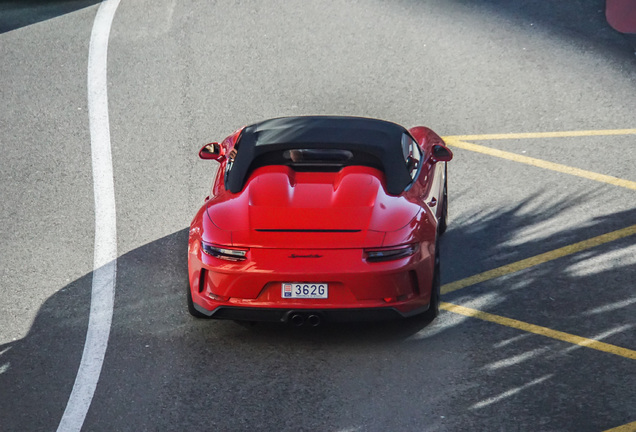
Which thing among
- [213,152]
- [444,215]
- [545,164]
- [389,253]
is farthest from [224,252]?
[545,164]

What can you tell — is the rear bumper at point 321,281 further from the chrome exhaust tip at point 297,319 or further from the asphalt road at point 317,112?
the asphalt road at point 317,112

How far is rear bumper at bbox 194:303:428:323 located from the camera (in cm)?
767

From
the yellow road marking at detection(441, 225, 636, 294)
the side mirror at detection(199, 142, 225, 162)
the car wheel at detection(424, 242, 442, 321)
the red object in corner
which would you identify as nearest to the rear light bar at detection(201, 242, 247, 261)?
the car wheel at detection(424, 242, 442, 321)

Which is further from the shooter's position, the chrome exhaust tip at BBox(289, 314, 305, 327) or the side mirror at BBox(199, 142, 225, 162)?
the side mirror at BBox(199, 142, 225, 162)

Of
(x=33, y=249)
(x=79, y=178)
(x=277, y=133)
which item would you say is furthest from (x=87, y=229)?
(x=277, y=133)

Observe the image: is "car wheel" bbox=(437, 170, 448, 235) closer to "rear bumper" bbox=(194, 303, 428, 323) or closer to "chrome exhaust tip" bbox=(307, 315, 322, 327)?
"rear bumper" bbox=(194, 303, 428, 323)

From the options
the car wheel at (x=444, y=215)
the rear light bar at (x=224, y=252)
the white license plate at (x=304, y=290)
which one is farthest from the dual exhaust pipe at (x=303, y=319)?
the car wheel at (x=444, y=215)

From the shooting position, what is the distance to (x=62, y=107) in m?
13.4

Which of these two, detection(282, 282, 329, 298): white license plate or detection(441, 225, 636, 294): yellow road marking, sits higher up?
detection(282, 282, 329, 298): white license plate

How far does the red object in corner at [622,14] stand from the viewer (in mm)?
15266

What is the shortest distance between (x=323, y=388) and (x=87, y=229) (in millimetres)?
3814

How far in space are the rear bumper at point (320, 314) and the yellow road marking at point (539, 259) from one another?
1.17 metres

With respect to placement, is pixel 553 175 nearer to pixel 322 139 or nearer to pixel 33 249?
pixel 322 139

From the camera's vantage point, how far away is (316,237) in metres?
7.73
